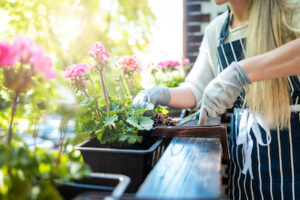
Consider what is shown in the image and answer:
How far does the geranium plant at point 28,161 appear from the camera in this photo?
436 millimetres

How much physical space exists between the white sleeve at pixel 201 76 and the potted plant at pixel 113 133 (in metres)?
0.51

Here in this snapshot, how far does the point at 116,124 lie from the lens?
934mm

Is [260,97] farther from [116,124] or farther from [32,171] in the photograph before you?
[32,171]

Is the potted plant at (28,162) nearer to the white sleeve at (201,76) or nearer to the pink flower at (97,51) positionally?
the pink flower at (97,51)

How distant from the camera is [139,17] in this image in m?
5.63

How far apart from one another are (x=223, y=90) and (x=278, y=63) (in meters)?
0.23

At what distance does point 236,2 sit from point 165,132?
0.87 meters

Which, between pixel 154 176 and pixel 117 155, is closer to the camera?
pixel 154 176

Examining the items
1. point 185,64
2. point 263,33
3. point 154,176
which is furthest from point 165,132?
point 185,64

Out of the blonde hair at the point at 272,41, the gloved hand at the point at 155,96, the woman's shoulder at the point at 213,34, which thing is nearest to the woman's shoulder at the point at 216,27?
the woman's shoulder at the point at 213,34

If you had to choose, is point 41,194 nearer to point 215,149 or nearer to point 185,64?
point 215,149

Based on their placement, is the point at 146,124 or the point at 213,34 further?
the point at 213,34

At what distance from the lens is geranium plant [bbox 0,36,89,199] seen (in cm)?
44

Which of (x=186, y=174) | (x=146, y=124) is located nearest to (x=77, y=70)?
(x=146, y=124)
